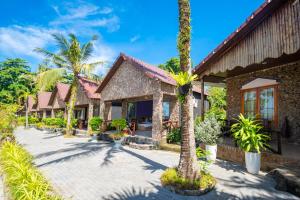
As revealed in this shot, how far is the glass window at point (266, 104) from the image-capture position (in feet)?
33.2

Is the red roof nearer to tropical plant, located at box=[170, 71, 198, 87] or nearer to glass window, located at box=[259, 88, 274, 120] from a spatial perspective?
glass window, located at box=[259, 88, 274, 120]

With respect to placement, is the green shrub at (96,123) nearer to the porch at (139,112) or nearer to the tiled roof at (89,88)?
the porch at (139,112)

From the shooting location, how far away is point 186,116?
6.10 m

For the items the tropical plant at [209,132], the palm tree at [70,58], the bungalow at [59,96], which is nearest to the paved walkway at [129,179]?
A: the tropical plant at [209,132]

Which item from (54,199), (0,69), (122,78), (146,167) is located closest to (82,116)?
(122,78)

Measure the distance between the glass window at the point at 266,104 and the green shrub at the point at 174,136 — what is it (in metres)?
4.70

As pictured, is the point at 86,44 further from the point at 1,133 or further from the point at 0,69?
the point at 0,69

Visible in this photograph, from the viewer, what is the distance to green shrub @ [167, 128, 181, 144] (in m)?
12.4

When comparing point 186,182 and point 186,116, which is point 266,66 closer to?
point 186,116

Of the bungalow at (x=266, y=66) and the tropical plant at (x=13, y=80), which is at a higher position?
the tropical plant at (x=13, y=80)

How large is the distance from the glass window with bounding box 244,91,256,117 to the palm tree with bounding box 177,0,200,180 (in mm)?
6431

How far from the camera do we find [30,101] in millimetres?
44656

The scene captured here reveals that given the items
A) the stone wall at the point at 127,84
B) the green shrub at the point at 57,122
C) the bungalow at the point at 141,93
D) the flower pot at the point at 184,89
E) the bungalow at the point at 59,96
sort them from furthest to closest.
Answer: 1. the bungalow at the point at 59,96
2. the green shrub at the point at 57,122
3. the stone wall at the point at 127,84
4. the bungalow at the point at 141,93
5. the flower pot at the point at 184,89

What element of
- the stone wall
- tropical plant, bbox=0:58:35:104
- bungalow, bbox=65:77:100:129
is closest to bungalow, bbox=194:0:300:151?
the stone wall
